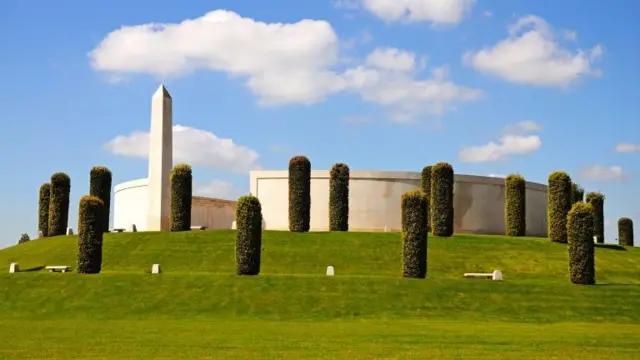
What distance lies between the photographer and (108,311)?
3403 cm

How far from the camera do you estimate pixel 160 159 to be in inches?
2317

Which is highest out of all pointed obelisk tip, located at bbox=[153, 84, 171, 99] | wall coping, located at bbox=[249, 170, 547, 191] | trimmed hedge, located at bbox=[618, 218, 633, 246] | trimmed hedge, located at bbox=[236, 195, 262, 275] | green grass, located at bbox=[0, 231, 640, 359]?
pointed obelisk tip, located at bbox=[153, 84, 171, 99]

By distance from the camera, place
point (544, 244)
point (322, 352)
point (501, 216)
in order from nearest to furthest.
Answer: point (322, 352)
point (544, 244)
point (501, 216)

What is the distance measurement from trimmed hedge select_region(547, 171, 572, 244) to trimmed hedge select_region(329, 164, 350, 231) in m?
14.2

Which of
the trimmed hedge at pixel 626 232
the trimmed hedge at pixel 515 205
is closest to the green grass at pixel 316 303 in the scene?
the trimmed hedge at pixel 515 205

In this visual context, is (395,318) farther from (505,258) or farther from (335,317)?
(505,258)

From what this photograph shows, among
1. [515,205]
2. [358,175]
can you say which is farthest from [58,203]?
[515,205]

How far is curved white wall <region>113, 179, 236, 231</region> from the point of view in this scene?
7356 centimetres

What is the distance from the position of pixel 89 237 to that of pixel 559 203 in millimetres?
31210

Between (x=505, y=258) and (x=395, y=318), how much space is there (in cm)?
1916

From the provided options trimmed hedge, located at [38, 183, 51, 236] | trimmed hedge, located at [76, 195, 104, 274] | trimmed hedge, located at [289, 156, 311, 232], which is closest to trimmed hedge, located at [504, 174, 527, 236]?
trimmed hedge, located at [289, 156, 311, 232]

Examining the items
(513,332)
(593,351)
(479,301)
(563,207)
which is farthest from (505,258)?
(593,351)

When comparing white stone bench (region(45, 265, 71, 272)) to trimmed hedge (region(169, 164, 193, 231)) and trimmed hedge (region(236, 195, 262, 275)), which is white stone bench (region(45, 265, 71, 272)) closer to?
trimmed hedge (region(236, 195, 262, 275))

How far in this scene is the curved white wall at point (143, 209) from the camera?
73562mm
